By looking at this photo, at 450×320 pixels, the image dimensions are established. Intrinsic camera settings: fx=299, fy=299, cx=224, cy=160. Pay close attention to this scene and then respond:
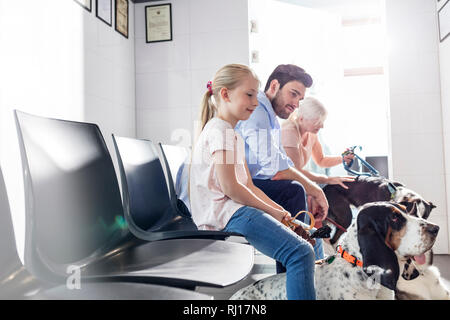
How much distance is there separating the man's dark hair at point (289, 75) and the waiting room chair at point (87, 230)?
615 millimetres

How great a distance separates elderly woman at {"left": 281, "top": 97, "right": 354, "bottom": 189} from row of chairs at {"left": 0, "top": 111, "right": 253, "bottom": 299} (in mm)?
430

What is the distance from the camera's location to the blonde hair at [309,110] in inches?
42.3

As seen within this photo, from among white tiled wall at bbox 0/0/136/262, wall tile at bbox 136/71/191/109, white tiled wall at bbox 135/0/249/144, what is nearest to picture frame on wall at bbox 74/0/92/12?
white tiled wall at bbox 0/0/136/262

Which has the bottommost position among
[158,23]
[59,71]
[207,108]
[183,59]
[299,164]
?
[299,164]

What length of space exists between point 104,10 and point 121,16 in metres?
0.06

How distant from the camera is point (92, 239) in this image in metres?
0.69

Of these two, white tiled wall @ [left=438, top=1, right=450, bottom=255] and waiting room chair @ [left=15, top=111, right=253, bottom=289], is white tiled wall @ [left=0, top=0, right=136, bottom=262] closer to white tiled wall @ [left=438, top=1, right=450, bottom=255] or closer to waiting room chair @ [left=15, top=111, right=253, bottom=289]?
waiting room chair @ [left=15, top=111, right=253, bottom=289]

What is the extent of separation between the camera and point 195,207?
803mm

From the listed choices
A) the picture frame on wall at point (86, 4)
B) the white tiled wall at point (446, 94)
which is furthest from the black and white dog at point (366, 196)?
the picture frame on wall at point (86, 4)

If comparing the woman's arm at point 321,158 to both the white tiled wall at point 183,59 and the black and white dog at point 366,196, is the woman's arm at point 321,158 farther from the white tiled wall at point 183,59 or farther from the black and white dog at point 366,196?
the white tiled wall at point 183,59

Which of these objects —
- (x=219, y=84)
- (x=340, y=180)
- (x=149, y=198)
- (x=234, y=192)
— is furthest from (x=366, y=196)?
(x=149, y=198)

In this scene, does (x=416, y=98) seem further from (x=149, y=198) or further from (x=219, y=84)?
(x=149, y=198)
